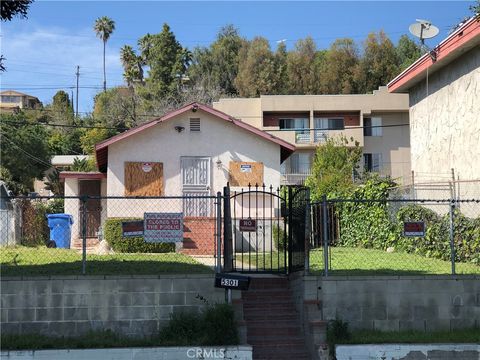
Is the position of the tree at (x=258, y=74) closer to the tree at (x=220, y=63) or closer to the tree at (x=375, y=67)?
the tree at (x=220, y=63)

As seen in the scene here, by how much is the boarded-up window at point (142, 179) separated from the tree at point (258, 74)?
34651 millimetres

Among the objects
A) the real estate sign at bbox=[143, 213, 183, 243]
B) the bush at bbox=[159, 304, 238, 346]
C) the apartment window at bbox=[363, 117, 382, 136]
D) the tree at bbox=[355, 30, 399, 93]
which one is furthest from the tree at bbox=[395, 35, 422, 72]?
the bush at bbox=[159, 304, 238, 346]

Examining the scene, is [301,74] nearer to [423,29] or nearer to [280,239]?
[423,29]

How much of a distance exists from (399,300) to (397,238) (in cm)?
791

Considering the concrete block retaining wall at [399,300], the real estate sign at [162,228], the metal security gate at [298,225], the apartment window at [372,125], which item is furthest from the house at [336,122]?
the real estate sign at [162,228]

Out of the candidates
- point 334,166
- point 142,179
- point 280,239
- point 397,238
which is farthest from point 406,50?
point 280,239

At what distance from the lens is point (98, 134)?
159 feet

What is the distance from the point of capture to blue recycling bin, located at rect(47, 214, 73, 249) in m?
21.2

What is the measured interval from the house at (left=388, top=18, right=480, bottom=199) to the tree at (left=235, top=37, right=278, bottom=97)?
103ft

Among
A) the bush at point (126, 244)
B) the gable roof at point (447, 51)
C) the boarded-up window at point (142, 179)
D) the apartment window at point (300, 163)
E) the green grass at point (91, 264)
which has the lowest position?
the green grass at point (91, 264)

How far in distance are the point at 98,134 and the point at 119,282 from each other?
40.4m

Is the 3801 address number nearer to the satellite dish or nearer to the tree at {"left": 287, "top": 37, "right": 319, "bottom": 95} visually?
the satellite dish

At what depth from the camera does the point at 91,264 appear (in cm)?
1127

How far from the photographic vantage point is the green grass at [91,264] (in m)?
10.2
